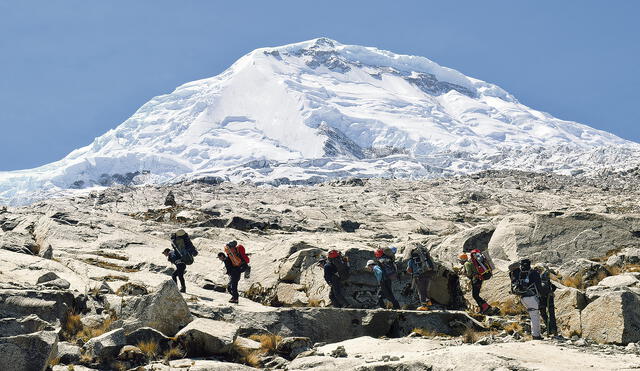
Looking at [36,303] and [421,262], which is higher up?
[421,262]

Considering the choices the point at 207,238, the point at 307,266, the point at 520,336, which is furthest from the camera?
the point at 207,238

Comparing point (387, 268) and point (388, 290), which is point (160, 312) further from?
point (387, 268)

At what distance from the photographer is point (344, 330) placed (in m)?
18.3

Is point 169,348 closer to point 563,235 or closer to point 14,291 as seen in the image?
point 14,291

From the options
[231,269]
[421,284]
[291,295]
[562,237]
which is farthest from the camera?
[562,237]

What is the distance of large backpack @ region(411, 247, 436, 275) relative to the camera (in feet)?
70.3

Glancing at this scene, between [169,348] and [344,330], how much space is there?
4.80 metres

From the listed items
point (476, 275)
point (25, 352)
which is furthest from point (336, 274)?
point (25, 352)

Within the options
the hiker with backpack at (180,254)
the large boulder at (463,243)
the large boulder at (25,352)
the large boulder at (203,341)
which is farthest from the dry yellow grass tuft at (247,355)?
the large boulder at (463,243)

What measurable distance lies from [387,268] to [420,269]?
100 cm

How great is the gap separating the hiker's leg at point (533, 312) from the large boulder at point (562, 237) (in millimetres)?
10792

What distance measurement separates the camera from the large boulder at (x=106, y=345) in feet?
48.4

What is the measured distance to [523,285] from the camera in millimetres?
17469

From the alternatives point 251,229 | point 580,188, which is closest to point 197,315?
point 251,229
